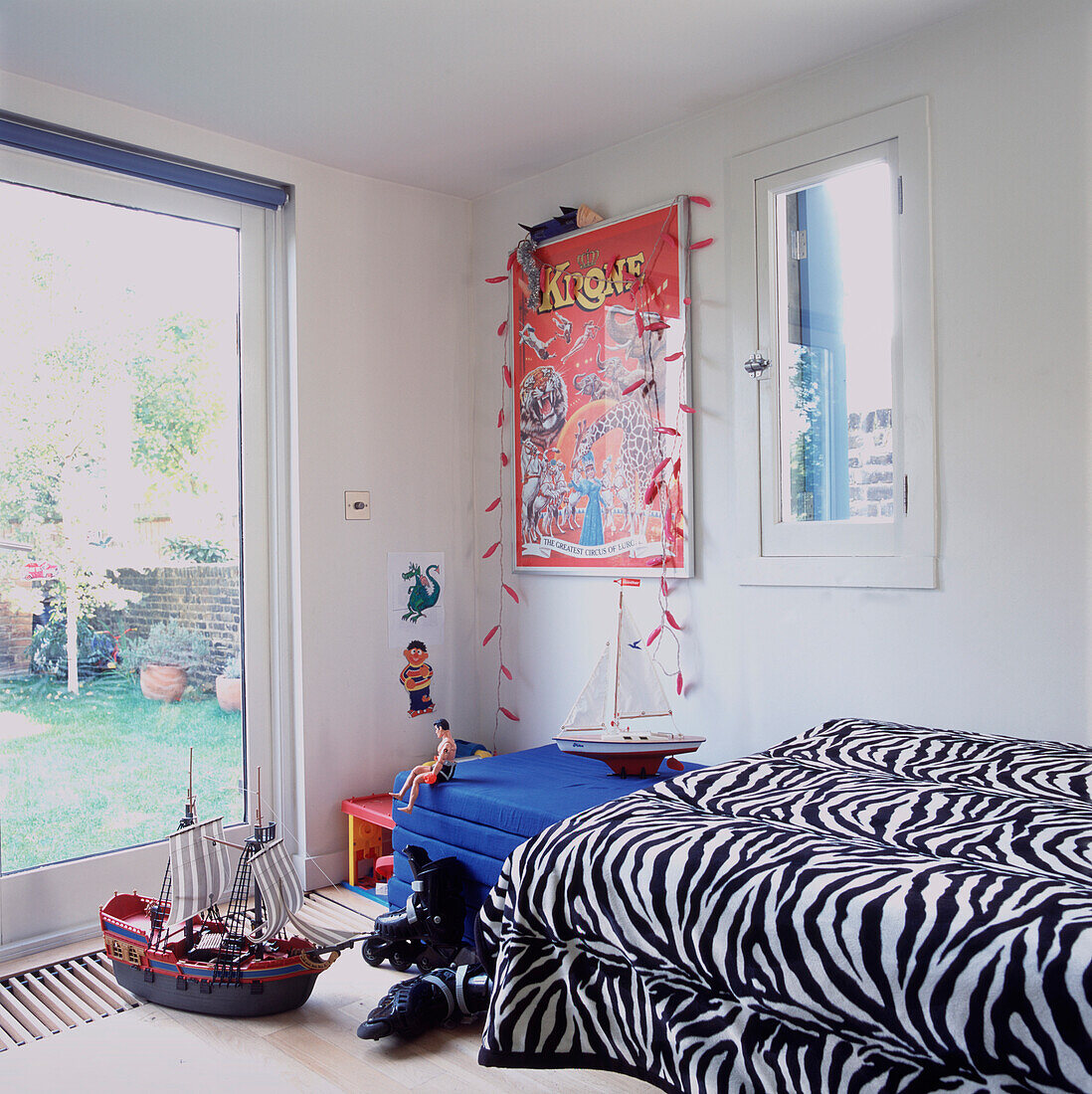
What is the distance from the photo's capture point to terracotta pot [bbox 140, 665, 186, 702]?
2830 mm

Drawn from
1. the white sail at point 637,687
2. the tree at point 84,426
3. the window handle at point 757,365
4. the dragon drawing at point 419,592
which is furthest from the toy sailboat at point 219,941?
the window handle at point 757,365

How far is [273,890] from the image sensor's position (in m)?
2.20

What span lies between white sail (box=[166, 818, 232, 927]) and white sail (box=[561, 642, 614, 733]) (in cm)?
91

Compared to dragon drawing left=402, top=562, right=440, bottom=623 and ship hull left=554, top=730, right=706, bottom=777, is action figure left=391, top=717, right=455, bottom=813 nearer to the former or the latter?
ship hull left=554, top=730, right=706, bottom=777

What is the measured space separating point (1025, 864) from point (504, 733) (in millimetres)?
2206

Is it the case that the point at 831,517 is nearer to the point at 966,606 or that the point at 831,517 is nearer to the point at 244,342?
the point at 966,606

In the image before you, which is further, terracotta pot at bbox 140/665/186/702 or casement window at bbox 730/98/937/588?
terracotta pot at bbox 140/665/186/702

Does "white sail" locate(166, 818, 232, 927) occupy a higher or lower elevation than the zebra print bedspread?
lower

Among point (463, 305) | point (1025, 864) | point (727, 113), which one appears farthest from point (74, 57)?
point (1025, 864)

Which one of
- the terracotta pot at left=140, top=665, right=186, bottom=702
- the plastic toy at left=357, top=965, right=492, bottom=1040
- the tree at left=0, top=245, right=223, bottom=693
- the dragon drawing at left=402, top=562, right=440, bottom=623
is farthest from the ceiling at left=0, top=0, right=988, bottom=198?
the plastic toy at left=357, top=965, right=492, bottom=1040

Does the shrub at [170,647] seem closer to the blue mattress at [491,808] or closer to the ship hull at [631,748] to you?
the blue mattress at [491,808]

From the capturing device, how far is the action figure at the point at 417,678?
10.8 ft

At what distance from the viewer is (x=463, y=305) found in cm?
349

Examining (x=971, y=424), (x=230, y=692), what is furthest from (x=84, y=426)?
(x=971, y=424)
